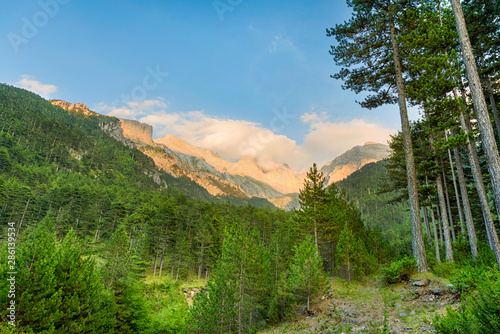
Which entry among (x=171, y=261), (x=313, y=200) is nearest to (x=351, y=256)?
(x=313, y=200)

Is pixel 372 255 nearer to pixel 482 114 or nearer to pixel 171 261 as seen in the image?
pixel 482 114

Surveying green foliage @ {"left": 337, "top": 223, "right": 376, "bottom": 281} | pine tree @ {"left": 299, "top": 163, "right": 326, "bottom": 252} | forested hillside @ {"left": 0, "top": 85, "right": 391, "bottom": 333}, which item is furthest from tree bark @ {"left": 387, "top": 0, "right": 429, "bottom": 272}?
pine tree @ {"left": 299, "top": 163, "right": 326, "bottom": 252}

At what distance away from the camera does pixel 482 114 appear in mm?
8211

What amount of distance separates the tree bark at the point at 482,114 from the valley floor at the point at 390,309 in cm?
416

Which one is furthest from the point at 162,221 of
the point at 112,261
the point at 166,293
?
the point at 112,261

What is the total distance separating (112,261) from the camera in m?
17.0

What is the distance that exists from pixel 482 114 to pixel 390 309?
334 inches

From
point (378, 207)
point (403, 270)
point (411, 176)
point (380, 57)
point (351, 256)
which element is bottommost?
point (403, 270)

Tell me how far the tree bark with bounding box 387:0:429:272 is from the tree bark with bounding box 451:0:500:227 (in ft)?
13.6

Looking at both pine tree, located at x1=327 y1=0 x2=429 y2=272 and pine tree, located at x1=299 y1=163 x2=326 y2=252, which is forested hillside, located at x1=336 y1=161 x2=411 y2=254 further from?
pine tree, located at x1=327 y1=0 x2=429 y2=272

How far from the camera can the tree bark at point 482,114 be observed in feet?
24.9

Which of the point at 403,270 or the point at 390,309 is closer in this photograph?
the point at 390,309

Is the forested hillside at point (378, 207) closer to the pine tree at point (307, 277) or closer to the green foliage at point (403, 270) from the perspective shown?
the pine tree at point (307, 277)

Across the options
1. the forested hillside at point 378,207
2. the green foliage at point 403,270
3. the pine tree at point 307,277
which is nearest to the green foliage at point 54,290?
the pine tree at point 307,277
